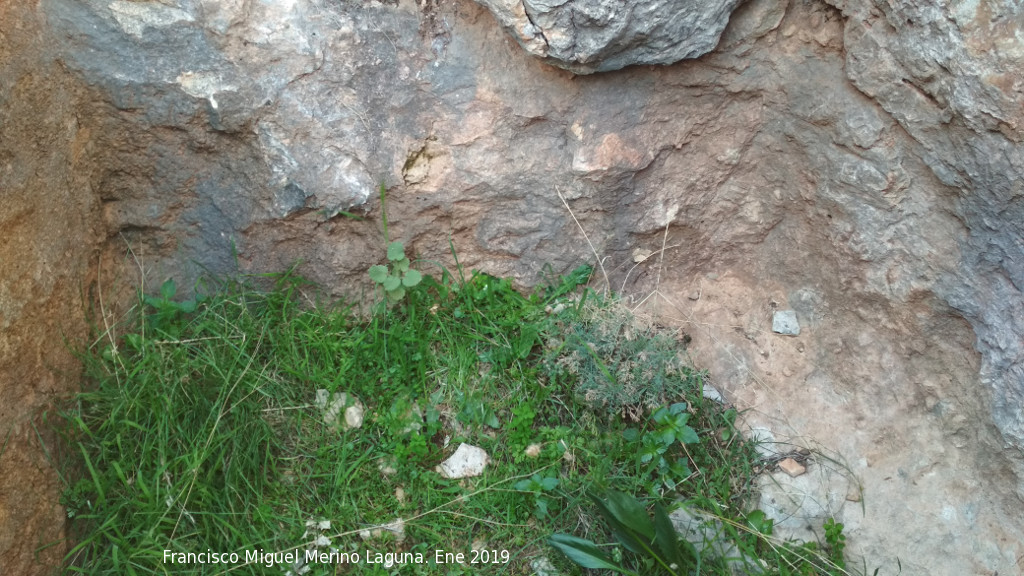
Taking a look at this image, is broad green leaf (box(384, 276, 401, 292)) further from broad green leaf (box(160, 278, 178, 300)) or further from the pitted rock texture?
the pitted rock texture

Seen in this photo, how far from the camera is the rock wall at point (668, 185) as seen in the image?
7.60ft

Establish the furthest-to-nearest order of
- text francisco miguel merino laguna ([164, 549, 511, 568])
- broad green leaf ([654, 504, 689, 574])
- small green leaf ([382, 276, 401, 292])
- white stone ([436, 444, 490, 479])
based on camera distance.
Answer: small green leaf ([382, 276, 401, 292]) → white stone ([436, 444, 490, 479]) → text francisco miguel merino laguna ([164, 549, 511, 568]) → broad green leaf ([654, 504, 689, 574])

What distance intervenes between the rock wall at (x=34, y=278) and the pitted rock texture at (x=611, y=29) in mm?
1277

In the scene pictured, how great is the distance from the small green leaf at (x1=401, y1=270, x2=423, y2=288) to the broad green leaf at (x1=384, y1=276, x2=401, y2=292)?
2cm

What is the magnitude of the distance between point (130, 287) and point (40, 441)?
1.89 feet

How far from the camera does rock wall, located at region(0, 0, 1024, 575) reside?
2316 mm

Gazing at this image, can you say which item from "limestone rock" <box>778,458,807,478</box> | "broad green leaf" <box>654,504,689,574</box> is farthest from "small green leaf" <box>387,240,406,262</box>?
"limestone rock" <box>778,458,807,478</box>

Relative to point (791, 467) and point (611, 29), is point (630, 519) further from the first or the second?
point (611, 29)

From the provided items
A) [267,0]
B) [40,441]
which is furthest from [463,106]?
[40,441]

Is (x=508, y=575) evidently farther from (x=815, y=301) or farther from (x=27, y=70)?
(x=27, y=70)

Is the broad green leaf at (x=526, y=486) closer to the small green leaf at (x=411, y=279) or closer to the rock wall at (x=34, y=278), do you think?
the small green leaf at (x=411, y=279)

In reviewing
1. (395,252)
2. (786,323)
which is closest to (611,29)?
(395,252)

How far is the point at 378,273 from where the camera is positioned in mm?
2639

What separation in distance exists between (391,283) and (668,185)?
941 millimetres
